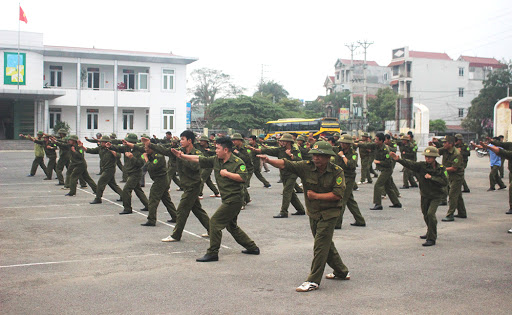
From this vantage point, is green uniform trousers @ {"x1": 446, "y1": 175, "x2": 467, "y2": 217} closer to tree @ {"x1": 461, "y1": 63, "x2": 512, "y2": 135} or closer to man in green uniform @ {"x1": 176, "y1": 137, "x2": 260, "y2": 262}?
man in green uniform @ {"x1": 176, "y1": 137, "x2": 260, "y2": 262}

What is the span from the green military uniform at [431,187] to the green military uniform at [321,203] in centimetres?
291

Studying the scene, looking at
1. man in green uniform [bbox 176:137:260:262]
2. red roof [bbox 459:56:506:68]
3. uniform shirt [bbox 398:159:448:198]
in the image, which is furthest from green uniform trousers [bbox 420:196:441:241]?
red roof [bbox 459:56:506:68]

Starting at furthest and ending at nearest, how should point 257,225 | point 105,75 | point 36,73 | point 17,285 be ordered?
point 105,75
point 36,73
point 257,225
point 17,285

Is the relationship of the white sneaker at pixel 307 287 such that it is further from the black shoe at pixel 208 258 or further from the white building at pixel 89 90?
the white building at pixel 89 90

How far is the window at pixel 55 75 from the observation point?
147 ft

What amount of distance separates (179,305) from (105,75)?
143ft

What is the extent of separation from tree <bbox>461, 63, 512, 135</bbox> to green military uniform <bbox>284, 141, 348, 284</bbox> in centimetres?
5367

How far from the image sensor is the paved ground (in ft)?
18.7

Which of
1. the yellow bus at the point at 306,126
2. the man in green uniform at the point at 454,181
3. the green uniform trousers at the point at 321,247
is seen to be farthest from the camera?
the yellow bus at the point at 306,126

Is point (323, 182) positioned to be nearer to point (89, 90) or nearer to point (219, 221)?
point (219, 221)

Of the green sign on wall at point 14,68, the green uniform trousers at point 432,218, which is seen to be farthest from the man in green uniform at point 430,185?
the green sign on wall at point 14,68

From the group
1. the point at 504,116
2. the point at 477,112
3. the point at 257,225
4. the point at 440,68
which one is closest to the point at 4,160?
the point at 257,225

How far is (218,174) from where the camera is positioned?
25.7ft

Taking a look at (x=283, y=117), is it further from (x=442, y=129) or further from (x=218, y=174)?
(x=218, y=174)
